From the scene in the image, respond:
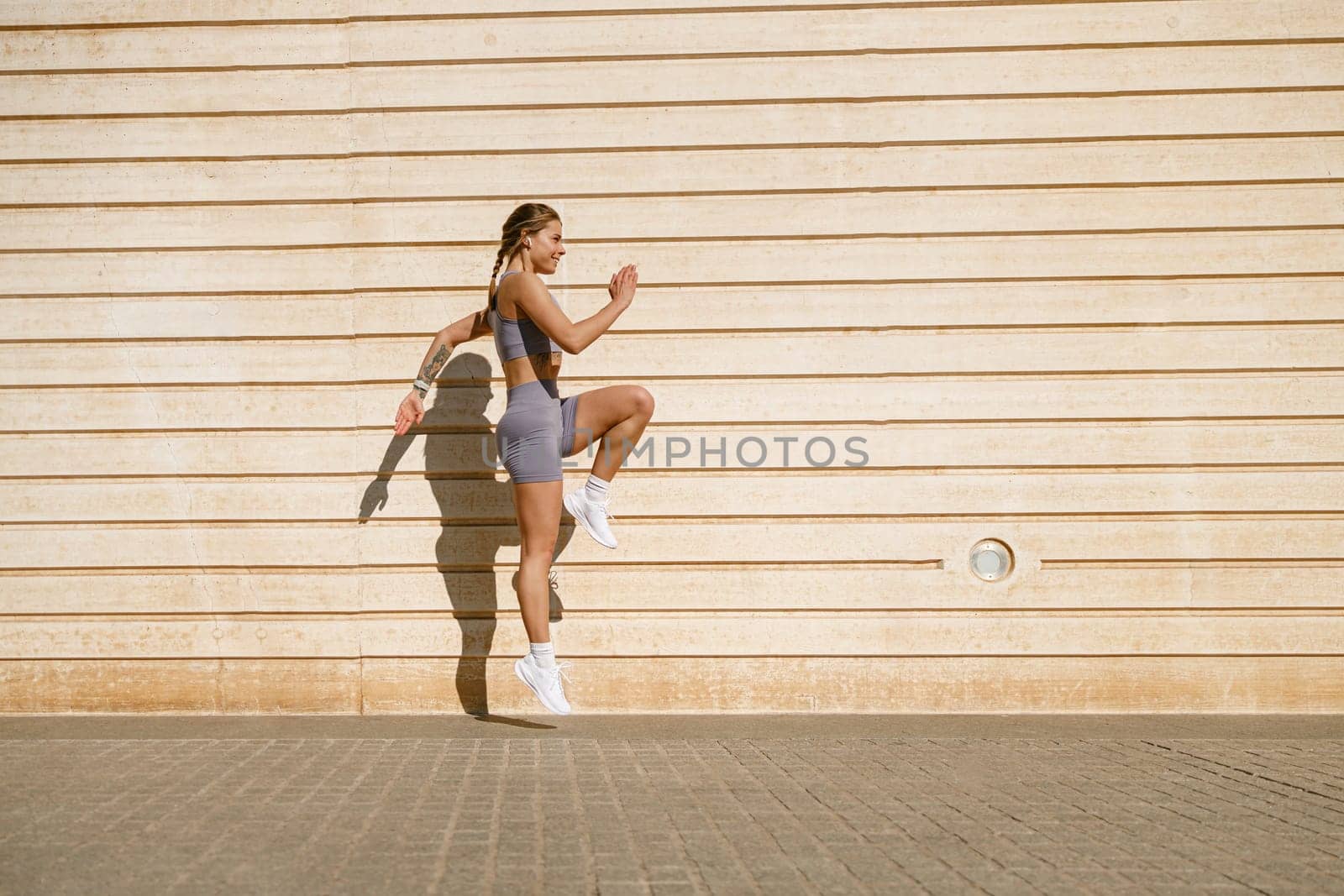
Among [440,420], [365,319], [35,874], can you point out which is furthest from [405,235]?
[35,874]

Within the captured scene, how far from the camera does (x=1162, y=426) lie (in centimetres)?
653

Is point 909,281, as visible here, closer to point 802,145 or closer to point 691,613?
point 802,145

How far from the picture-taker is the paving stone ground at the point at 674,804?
3670 millimetres

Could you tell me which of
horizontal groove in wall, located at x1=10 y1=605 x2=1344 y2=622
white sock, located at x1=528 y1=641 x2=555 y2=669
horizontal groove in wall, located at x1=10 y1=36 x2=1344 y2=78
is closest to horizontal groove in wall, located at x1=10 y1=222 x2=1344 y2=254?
horizontal groove in wall, located at x1=10 y1=36 x2=1344 y2=78

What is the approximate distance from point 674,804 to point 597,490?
1877 millimetres

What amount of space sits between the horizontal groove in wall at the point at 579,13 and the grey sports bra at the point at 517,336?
1.53 metres

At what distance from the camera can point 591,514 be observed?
6.01m

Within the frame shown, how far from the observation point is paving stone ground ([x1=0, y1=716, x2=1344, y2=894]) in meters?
3.67

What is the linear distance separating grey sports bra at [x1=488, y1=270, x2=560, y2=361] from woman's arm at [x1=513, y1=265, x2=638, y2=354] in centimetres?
11

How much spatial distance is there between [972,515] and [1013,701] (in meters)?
0.97

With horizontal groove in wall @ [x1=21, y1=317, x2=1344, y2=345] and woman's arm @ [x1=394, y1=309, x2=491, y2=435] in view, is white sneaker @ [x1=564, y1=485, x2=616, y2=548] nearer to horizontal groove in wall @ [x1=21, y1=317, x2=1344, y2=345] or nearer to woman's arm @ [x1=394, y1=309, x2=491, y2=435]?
woman's arm @ [x1=394, y1=309, x2=491, y2=435]

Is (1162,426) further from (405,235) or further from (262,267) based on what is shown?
(262,267)

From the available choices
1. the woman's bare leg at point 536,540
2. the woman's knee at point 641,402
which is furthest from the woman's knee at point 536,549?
the woman's knee at point 641,402

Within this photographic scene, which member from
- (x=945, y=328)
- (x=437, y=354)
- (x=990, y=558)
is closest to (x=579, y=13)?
(x=437, y=354)
